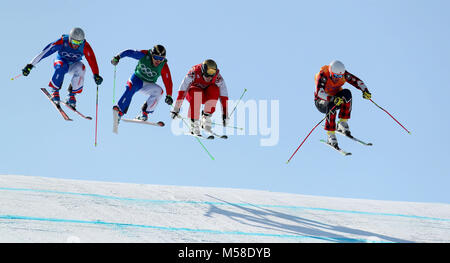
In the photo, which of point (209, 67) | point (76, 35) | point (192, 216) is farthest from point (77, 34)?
point (192, 216)

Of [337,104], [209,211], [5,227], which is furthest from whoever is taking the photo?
[337,104]

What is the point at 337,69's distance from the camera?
11.2 metres

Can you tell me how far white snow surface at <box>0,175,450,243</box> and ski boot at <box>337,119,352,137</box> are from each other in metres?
1.56

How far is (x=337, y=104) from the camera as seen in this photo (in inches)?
443

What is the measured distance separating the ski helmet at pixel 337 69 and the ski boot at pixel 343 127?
38.1 inches

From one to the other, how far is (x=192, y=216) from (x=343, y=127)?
361 centimetres

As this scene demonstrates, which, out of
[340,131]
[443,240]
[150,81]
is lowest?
[443,240]

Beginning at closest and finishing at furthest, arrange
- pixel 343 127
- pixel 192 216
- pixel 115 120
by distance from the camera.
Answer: pixel 192 216 < pixel 115 120 < pixel 343 127

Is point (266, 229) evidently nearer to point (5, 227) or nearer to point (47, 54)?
point (5, 227)

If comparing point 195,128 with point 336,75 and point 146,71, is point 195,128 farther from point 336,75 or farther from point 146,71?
point 336,75

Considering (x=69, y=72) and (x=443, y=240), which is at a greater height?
(x=69, y=72)

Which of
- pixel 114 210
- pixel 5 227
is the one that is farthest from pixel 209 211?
pixel 5 227

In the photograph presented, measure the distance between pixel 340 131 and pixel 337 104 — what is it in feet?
2.20

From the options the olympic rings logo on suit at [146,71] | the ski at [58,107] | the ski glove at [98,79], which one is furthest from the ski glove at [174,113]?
the ski at [58,107]
